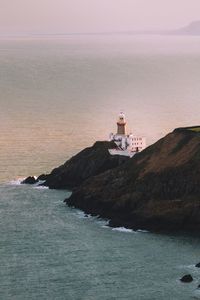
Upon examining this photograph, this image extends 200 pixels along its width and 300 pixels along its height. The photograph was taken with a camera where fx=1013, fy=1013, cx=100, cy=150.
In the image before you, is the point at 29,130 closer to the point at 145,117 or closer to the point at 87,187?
the point at 145,117

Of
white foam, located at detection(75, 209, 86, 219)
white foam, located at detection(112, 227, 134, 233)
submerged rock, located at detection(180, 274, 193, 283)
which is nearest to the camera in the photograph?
submerged rock, located at detection(180, 274, 193, 283)

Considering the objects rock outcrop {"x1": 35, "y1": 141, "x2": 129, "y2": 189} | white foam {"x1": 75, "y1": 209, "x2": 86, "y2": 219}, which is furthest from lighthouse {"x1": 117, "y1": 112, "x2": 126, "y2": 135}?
white foam {"x1": 75, "y1": 209, "x2": 86, "y2": 219}

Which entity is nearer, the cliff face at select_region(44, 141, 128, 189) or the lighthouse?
the cliff face at select_region(44, 141, 128, 189)

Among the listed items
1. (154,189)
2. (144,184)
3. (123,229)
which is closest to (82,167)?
(144,184)

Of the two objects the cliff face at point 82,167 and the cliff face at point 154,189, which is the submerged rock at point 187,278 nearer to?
the cliff face at point 154,189

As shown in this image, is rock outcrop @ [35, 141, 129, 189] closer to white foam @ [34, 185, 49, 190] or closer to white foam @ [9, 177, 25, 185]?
white foam @ [34, 185, 49, 190]

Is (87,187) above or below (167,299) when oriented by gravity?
above

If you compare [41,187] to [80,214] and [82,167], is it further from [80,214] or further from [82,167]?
[80,214]

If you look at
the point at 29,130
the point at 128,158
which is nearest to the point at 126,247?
the point at 128,158
